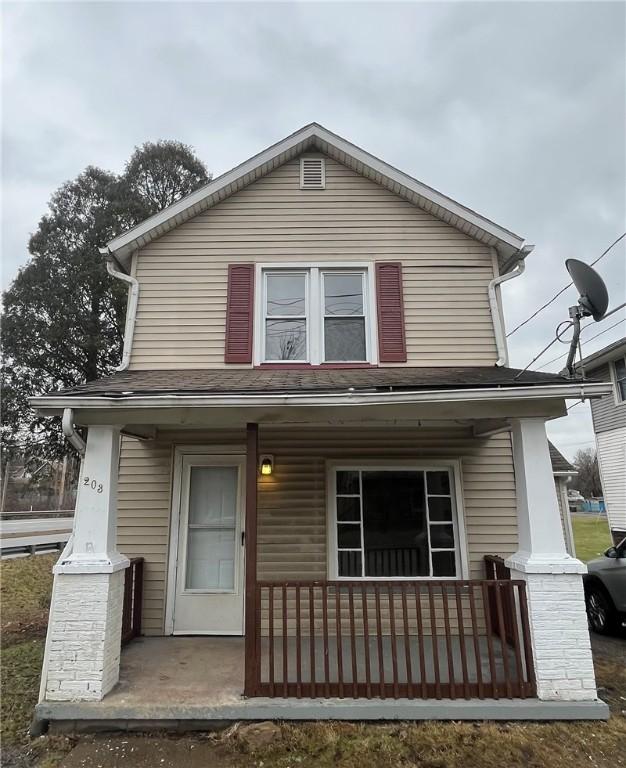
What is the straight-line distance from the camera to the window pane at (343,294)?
6.13 metres

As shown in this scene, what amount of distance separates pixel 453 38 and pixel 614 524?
14290mm

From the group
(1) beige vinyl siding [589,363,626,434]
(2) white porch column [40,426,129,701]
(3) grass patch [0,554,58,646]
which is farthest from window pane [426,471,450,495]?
(1) beige vinyl siding [589,363,626,434]

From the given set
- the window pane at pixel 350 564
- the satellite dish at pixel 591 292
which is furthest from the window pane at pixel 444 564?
the satellite dish at pixel 591 292

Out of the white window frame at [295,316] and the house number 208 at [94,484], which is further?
the white window frame at [295,316]

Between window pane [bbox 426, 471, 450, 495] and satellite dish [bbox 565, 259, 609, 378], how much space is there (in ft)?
6.77

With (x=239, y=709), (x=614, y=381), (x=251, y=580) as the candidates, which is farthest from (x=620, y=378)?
(x=239, y=709)

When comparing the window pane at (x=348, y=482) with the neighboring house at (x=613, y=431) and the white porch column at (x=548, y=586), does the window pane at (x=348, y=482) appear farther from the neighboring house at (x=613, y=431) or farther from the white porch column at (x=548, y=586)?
the neighboring house at (x=613, y=431)

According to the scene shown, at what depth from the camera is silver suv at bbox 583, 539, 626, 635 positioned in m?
5.83

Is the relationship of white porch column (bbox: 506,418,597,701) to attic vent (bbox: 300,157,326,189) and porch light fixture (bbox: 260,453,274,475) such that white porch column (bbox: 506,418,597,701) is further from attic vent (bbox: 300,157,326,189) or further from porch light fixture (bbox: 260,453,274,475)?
attic vent (bbox: 300,157,326,189)

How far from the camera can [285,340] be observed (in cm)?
604

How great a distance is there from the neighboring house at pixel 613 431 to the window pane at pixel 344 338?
1076cm

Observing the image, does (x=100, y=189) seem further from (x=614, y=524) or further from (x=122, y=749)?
(x=614, y=524)

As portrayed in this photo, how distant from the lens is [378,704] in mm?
3609

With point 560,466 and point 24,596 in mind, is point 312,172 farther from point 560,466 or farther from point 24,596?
point 24,596
